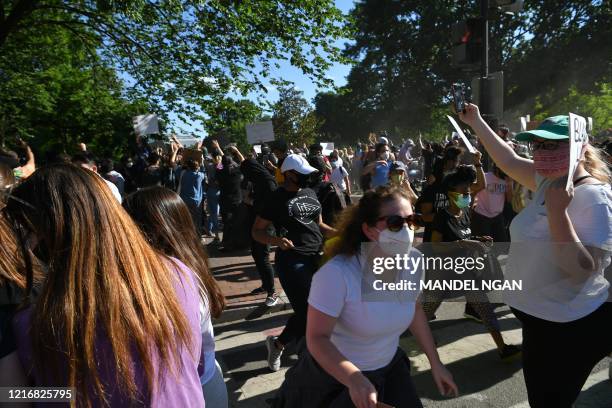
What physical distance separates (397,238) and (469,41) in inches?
216

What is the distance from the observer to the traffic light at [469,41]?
6535 mm

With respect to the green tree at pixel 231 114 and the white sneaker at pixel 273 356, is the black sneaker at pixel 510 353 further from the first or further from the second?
the green tree at pixel 231 114

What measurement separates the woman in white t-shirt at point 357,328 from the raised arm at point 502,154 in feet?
2.46

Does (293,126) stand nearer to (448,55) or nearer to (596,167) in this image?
(448,55)

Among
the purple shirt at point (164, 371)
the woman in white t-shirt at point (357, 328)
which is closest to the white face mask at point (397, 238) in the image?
the woman in white t-shirt at point (357, 328)

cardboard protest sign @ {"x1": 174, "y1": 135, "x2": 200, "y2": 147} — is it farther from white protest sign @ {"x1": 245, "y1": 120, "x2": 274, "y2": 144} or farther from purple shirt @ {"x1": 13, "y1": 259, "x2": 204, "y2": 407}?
purple shirt @ {"x1": 13, "y1": 259, "x2": 204, "y2": 407}

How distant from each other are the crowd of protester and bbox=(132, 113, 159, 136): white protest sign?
5829 mm

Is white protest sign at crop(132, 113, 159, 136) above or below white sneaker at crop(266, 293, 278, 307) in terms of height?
above

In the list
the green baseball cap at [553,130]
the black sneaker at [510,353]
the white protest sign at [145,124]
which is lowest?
the black sneaker at [510,353]

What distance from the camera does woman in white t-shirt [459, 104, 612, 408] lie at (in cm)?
191

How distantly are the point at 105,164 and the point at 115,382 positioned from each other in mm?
7439

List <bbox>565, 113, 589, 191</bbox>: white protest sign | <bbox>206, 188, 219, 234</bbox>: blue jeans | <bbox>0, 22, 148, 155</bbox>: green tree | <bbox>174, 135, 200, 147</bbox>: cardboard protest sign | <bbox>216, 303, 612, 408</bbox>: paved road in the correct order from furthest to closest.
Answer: <bbox>0, 22, 148, 155</bbox>: green tree, <bbox>206, 188, 219, 234</bbox>: blue jeans, <bbox>174, 135, 200, 147</bbox>: cardboard protest sign, <bbox>216, 303, 612, 408</bbox>: paved road, <bbox>565, 113, 589, 191</bbox>: white protest sign

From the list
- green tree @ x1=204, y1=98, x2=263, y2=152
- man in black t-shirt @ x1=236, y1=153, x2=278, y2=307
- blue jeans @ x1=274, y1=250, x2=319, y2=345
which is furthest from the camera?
green tree @ x1=204, y1=98, x2=263, y2=152

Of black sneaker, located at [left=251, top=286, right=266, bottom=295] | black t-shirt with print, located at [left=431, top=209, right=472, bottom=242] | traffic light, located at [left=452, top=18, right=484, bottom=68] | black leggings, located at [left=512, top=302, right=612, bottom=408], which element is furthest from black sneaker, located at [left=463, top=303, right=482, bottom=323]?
traffic light, located at [left=452, top=18, right=484, bottom=68]
